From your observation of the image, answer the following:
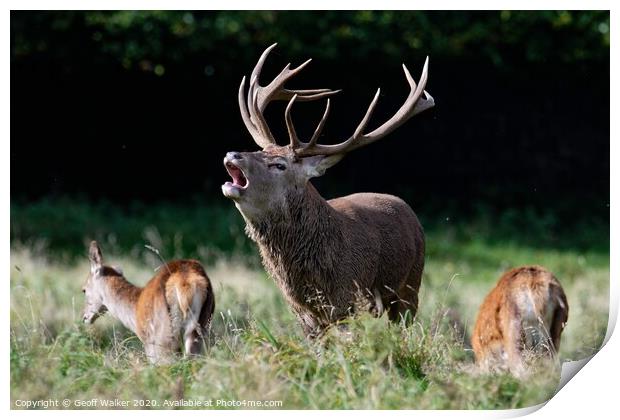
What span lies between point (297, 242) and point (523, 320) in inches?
59.5

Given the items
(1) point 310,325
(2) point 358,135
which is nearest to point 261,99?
(2) point 358,135

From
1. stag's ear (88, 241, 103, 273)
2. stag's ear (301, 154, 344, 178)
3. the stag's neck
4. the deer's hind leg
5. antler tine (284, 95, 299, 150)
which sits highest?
antler tine (284, 95, 299, 150)

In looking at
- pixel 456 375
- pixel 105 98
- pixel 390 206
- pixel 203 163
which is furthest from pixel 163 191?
pixel 456 375

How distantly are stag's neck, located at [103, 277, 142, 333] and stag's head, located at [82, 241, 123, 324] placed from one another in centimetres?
6

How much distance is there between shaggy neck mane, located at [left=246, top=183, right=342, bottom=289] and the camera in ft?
23.6

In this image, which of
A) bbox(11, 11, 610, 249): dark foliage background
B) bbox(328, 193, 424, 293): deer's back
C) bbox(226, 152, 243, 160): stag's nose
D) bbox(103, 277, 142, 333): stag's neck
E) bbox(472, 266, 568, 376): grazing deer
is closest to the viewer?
bbox(226, 152, 243, 160): stag's nose

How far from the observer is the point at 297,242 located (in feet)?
23.8

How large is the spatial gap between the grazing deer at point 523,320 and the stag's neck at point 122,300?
258cm

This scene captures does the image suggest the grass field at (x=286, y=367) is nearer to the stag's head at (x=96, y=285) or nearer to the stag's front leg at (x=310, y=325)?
the stag's front leg at (x=310, y=325)

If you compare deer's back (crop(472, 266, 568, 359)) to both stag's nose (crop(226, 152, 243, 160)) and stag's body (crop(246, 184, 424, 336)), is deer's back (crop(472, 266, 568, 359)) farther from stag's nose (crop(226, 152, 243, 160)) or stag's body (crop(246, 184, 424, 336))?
stag's nose (crop(226, 152, 243, 160))

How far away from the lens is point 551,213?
14211 mm

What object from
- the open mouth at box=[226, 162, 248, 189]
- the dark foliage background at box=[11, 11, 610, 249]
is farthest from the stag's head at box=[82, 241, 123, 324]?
the dark foliage background at box=[11, 11, 610, 249]

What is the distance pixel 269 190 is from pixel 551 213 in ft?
25.8

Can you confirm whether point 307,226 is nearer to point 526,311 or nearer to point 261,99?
point 261,99
